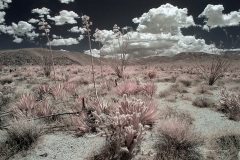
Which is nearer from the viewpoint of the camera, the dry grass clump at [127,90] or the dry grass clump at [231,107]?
the dry grass clump at [231,107]

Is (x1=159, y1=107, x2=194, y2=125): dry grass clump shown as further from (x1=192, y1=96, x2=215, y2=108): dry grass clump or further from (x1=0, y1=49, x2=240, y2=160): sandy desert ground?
(x1=192, y1=96, x2=215, y2=108): dry grass clump

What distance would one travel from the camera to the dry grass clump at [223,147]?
5.08 m

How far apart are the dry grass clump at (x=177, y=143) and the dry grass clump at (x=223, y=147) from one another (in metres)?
0.23

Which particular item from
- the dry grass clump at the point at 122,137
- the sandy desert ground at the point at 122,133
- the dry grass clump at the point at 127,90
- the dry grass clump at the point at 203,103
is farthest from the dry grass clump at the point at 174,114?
the dry grass clump at the point at 127,90

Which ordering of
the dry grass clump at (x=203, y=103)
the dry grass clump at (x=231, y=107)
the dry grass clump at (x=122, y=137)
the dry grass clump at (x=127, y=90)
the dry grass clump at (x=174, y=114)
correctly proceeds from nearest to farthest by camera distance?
the dry grass clump at (x=122, y=137)
the dry grass clump at (x=174, y=114)
the dry grass clump at (x=231, y=107)
the dry grass clump at (x=203, y=103)
the dry grass clump at (x=127, y=90)

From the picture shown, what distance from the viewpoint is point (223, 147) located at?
5.45 m

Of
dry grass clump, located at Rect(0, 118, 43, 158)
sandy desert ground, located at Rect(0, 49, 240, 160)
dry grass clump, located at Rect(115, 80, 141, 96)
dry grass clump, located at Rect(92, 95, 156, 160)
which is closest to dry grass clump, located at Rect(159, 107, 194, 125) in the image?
sandy desert ground, located at Rect(0, 49, 240, 160)

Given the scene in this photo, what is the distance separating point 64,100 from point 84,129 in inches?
133

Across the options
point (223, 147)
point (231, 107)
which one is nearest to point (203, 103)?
point (231, 107)

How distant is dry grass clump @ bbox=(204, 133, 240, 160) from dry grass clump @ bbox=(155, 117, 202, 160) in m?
0.23

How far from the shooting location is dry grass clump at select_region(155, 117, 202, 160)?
5.13 m

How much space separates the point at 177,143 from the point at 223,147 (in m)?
0.96

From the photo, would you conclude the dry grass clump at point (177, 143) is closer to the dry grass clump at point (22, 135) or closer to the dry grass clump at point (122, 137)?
the dry grass clump at point (122, 137)

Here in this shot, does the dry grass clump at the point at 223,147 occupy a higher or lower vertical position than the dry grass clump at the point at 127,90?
lower
